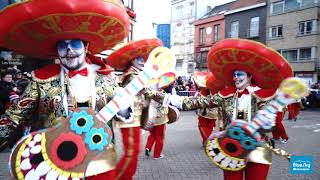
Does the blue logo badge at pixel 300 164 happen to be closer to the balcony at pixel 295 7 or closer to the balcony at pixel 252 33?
the balcony at pixel 295 7

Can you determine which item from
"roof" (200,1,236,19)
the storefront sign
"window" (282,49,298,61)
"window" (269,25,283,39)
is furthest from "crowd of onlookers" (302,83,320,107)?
"roof" (200,1,236,19)

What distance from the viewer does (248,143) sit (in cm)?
295

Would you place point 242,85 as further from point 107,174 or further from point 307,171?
point 107,174

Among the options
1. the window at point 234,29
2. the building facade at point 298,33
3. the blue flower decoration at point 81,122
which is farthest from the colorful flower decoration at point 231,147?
the window at point 234,29

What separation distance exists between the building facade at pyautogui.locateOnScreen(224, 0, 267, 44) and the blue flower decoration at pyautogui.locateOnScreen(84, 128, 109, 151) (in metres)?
27.7

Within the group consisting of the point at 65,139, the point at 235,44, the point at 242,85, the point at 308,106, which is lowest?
the point at 308,106

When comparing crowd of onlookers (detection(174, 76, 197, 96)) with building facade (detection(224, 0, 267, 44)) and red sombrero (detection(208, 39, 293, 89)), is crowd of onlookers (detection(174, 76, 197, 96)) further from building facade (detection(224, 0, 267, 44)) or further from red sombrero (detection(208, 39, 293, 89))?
red sombrero (detection(208, 39, 293, 89))

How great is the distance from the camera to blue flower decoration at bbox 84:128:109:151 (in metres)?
2.15

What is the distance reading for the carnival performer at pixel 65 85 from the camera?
207 cm

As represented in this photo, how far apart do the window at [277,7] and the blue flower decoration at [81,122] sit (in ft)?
88.9

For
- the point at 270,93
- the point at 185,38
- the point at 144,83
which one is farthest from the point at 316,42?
the point at 144,83

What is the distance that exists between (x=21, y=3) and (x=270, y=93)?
2657 mm

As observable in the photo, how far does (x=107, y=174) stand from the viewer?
2443mm

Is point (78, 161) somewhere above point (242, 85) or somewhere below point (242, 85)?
below
